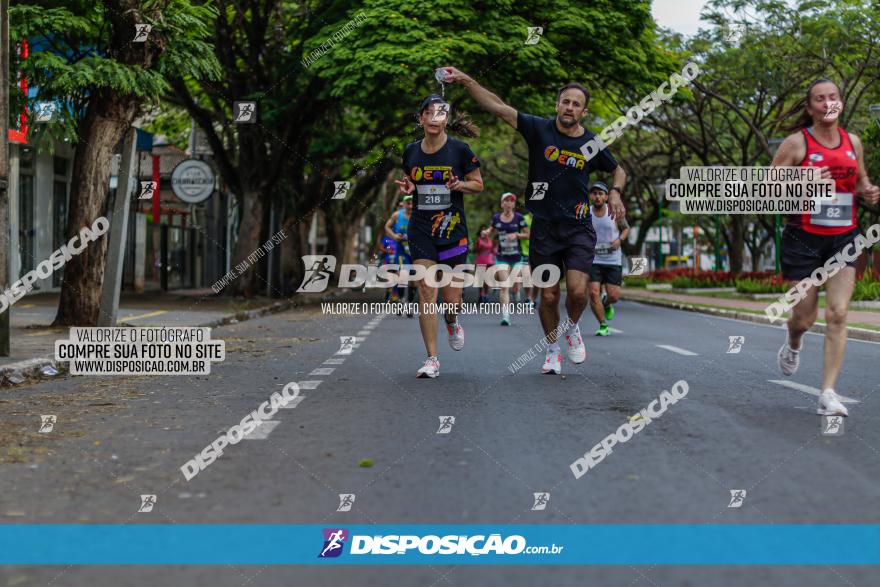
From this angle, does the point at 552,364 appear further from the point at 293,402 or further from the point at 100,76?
the point at 100,76

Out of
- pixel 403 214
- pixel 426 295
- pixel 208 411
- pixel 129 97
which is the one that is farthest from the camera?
pixel 403 214

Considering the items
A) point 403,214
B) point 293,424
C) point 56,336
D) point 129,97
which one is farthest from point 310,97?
point 293,424

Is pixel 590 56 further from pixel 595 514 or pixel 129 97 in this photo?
pixel 595 514

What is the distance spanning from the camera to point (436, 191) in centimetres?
884

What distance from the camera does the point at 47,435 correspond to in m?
6.34

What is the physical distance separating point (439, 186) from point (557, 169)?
0.93 metres

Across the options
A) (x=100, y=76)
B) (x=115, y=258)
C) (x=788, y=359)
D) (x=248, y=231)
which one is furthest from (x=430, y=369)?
(x=248, y=231)

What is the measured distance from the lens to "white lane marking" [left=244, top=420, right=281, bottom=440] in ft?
20.4

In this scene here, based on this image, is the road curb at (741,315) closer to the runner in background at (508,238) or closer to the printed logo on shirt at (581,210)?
the runner in background at (508,238)

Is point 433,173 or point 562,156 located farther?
point 433,173

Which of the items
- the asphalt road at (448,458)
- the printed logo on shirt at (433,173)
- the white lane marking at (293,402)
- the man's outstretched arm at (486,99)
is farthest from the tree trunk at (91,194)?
the white lane marking at (293,402)

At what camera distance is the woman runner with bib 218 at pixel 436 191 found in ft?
28.6

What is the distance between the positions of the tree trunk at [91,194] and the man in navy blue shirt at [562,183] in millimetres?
7174

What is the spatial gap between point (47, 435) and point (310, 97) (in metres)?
20.0
